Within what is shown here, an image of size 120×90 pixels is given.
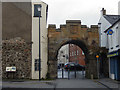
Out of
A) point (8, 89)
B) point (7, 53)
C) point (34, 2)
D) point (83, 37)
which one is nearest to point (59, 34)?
point (83, 37)

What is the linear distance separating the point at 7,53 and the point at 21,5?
529 centimetres

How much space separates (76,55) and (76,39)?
3758cm

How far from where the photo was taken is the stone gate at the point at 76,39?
22.4 meters

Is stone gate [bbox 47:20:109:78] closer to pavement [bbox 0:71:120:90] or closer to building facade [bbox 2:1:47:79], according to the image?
building facade [bbox 2:1:47:79]

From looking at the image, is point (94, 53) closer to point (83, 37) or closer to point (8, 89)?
point (83, 37)

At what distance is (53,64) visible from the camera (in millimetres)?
22078

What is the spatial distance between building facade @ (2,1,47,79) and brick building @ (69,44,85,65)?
31295 millimetres

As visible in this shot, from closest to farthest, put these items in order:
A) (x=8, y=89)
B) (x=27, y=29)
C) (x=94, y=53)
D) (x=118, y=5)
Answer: (x=8, y=89) < (x=118, y=5) < (x=27, y=29) < (x=94, y=53)

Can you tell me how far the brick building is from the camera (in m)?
53.6

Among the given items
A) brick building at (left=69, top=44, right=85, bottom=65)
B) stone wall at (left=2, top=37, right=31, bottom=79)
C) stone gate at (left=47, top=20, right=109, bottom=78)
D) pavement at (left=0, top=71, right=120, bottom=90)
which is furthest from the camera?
brick building at (left=69, top=44, right=85, bottom=65)

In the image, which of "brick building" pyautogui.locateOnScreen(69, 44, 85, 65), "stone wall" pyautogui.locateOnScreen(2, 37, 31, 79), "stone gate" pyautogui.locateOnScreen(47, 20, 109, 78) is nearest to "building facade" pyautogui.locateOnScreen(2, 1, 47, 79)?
"stone wall" pyautogui.locateOnScreen(2, 37, 31, 79)

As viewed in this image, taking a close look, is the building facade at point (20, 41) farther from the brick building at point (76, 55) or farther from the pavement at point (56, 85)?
the brick building at point (76, 55)

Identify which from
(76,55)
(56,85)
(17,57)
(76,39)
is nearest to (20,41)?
(17,57)

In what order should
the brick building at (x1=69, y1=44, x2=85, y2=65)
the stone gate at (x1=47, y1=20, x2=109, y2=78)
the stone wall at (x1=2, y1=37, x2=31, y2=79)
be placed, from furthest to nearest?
the brick building at (x1=69, y1=44, x2=85, y2=65) < the stone gate at (x1=47, y1=20, x2=109, y2=78) < the stone wall at (x1=2, y1=37, x2=31, y2=79)
